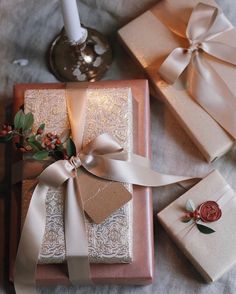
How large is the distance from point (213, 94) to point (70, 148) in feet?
0.80

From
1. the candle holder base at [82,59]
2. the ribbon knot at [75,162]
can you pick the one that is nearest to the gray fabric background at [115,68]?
the candle holder base at [82,59]

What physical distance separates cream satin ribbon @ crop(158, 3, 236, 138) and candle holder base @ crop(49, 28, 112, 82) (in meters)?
0.12

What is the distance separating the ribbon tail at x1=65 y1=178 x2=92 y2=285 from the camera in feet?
2.41

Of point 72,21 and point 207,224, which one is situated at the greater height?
point 72,21

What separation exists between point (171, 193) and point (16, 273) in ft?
0.86

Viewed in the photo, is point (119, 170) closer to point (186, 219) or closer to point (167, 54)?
point (186, 219)

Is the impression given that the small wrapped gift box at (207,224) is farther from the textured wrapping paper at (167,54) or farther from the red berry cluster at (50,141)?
→ the red berry cluster at (50,141)

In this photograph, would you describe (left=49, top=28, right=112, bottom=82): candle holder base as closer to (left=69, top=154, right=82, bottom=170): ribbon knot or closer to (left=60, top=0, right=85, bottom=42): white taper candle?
(left=60, top=0, right=85, bottom=42): white taper candle

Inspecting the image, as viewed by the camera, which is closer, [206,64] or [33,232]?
[33,232]

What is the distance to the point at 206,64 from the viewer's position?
0.86m

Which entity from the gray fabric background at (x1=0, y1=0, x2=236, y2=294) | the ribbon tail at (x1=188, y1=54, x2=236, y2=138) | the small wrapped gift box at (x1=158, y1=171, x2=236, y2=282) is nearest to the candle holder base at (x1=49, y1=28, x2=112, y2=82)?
the gray fabric background at (x1=0, y1=0, x2=236, y2=294)

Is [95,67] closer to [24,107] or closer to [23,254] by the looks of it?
[24,107]

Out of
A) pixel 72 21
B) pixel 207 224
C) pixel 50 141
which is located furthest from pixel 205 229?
pixel 72 21

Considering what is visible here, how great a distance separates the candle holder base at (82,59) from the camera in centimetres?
90
